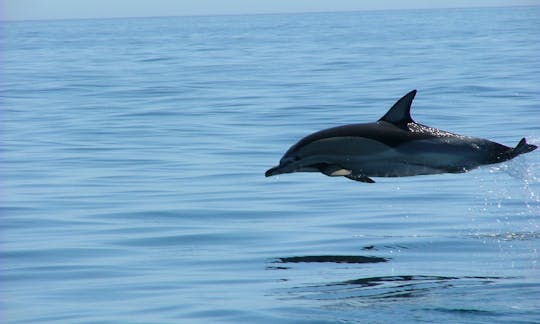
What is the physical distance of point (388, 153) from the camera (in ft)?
30.4

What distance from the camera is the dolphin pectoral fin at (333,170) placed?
29.7ft

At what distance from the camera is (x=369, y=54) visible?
5394cm

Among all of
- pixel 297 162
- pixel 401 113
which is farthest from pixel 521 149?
pixel 297 162

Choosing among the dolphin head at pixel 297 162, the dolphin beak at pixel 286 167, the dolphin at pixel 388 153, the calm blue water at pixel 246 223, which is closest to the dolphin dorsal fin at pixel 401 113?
the dolphin at pixel 388 153

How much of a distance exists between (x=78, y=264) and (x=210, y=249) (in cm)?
127

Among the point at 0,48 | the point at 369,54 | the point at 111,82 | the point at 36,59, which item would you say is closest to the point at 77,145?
the point at 111,82

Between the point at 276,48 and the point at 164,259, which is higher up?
the point at 276,48

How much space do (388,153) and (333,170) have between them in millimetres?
445

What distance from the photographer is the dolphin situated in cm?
923

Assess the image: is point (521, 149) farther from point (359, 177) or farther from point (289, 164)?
point (289, 164)

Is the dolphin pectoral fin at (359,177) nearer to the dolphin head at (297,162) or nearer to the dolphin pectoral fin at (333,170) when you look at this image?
the dolphin pectoral fin at (333,170)

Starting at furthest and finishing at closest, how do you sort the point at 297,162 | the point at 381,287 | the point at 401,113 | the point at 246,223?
the point at 246,223 → the point at 401,113 → the point at 297,162 → the point at 381,287

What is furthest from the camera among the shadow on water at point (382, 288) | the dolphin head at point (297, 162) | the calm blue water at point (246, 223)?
the dolphin head at point (297, 162)

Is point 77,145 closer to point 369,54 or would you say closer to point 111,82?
point 111,82
